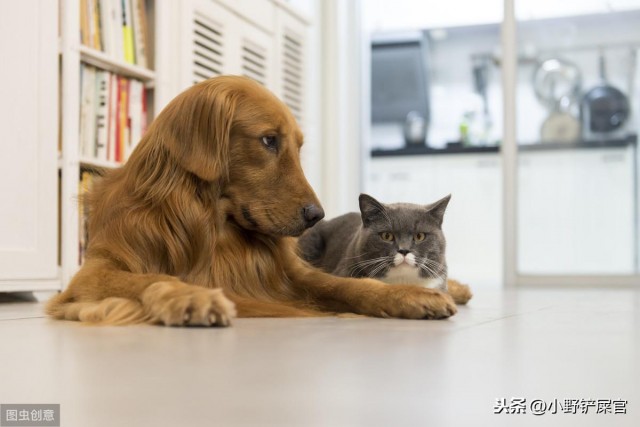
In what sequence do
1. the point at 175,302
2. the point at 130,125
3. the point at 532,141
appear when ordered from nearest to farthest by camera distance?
1. the point at 175,302
2. the point at 130,125
3. the point at 532,141

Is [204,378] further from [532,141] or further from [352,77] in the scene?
[352,77]

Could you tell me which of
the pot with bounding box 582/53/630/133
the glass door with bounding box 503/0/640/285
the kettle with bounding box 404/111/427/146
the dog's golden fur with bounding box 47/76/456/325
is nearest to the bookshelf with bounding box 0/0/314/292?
the dog's golden fur with bounding box 47/76/456/325

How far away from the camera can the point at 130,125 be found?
3.44 meters

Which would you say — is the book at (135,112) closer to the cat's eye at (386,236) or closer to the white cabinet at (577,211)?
the cat's eye at (386,236)

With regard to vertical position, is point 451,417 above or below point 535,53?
below

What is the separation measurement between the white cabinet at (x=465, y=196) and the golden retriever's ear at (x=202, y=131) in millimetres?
5300

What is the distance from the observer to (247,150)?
182 cm

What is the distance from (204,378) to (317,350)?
30 cm

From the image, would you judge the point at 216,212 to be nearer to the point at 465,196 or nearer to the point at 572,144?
the point at 572,144

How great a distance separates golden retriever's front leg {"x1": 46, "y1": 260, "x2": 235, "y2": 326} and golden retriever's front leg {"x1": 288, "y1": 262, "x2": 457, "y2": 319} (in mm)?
405

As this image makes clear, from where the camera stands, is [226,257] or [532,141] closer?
[226,257]

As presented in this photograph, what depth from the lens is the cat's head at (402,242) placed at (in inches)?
90.4

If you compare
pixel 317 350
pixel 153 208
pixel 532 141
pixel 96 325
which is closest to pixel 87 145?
pixel 153 208

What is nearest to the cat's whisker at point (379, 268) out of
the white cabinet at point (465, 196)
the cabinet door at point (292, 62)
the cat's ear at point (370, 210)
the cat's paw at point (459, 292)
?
the cat's ear at point (370, 210)
